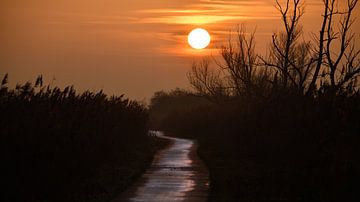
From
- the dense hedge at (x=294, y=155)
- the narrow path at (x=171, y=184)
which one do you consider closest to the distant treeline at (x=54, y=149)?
the narrow path at (x=171, y=184)

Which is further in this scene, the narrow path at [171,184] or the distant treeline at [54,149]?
the narrow path at [171,184]

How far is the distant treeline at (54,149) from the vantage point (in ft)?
47.3

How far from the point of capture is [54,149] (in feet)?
53.2

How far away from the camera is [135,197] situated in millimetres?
16641

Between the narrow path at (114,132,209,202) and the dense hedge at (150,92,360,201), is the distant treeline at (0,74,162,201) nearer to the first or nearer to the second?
the narrow path at (114,132,209,202)

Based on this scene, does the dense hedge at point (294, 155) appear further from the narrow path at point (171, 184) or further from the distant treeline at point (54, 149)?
the distant treeline at point (54, 149)

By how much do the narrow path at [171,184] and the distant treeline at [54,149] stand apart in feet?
1.92

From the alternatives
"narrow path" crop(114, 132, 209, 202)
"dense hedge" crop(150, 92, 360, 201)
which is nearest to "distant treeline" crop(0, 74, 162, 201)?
"narrow path" crop(114, 132, 209, 202)

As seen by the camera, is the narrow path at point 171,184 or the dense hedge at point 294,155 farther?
the narrow path at point 171,184

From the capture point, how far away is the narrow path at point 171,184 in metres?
16.6

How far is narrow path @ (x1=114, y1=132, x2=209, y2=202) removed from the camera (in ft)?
54.6

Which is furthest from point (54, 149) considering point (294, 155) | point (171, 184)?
point (294, 155)

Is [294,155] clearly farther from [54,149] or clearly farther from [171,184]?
[54,149]

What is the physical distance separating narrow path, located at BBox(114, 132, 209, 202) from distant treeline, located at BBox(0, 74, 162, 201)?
587 millimetres
